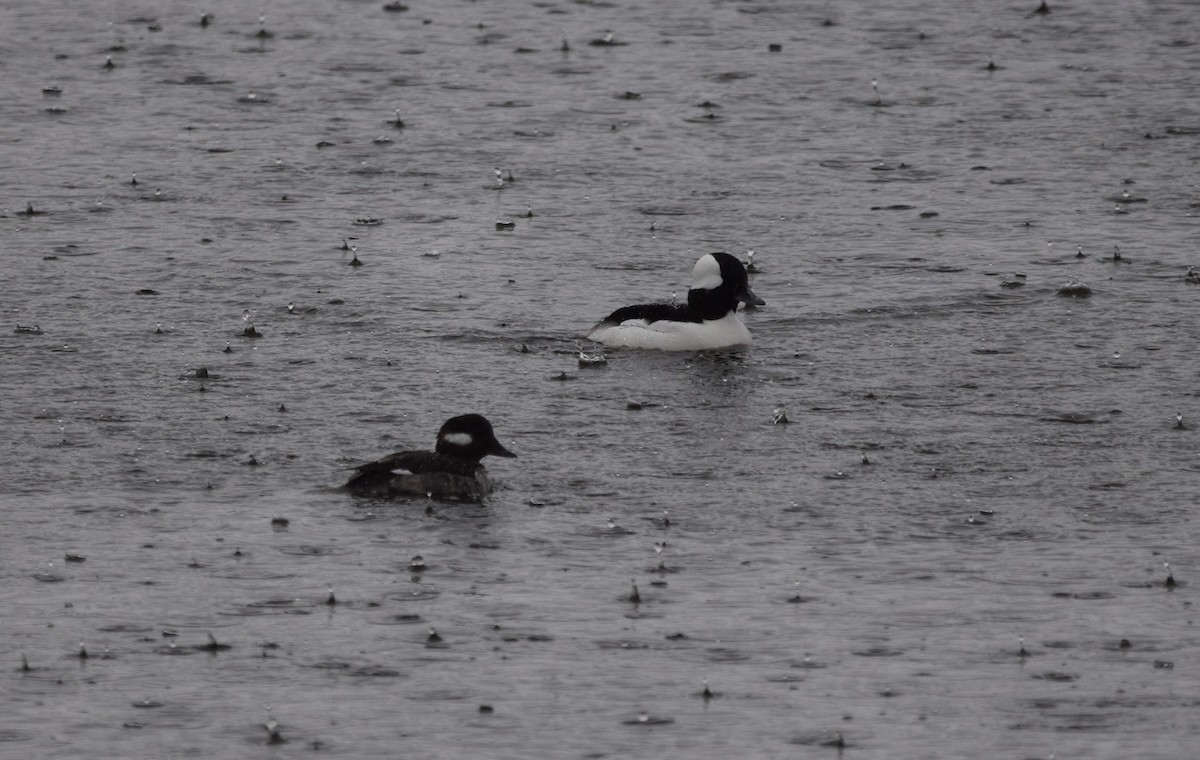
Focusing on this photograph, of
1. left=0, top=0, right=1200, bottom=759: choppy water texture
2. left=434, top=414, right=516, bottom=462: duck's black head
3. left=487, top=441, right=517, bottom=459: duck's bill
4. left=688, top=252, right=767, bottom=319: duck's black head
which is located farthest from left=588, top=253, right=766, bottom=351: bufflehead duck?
left=434, top=414, right=516, bottom=462: duck's black head

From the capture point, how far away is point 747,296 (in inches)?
734

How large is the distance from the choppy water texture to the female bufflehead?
0.19 metres

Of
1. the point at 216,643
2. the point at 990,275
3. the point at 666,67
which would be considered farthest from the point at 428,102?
the point at 216,643

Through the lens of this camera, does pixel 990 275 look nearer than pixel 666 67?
Yes

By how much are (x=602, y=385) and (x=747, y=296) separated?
2.04 meters

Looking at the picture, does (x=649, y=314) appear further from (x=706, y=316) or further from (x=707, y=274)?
(x=707, y=274)

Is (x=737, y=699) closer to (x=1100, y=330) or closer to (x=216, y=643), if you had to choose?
(x=216, y=643)

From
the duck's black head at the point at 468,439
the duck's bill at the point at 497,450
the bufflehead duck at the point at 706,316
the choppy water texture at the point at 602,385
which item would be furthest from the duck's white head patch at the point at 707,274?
the duck's black head at the point at 468,439

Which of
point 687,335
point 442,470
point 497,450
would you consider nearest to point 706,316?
point 687,335

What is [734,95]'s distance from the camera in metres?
26.9

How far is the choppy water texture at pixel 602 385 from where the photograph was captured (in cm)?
1112

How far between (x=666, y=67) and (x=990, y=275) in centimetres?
922

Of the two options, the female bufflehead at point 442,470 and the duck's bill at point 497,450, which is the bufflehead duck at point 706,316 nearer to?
the duck's bill at point 497,450

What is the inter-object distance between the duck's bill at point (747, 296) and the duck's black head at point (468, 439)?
486 cm
